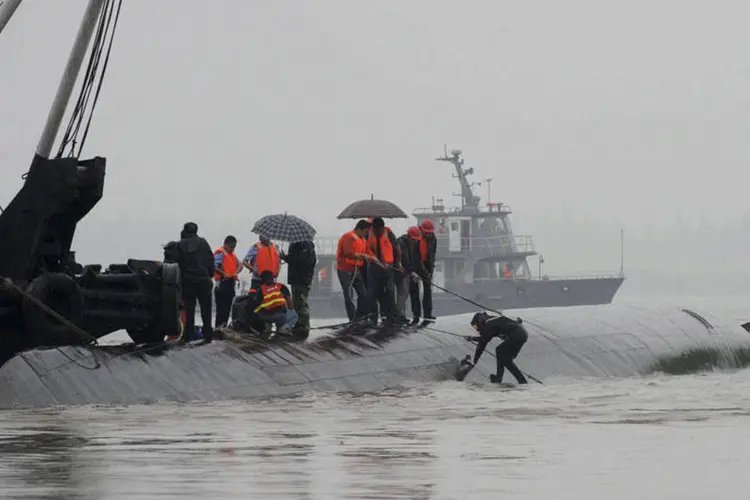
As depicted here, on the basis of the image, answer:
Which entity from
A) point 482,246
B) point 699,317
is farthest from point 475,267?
point 699,317

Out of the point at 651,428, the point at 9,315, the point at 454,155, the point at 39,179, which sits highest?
the point at 454,155

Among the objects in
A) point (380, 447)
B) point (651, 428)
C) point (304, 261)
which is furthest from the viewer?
point (304, 261)

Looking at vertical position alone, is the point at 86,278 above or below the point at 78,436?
above

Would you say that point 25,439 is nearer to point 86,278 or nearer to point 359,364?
point 86,278

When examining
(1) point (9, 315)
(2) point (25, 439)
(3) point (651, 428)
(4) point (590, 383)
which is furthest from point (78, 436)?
(4) point (590, 383)

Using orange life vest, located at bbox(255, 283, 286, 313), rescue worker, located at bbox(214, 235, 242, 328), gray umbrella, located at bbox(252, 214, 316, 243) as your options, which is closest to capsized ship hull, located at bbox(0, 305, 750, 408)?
orange life vest, located at bbox(255, 283, 286, 313)

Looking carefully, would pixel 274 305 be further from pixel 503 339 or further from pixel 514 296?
pixel 514 296

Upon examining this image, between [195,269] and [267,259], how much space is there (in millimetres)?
4453

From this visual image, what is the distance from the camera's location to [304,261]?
89.0 feet

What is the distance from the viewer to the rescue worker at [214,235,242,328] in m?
28.7

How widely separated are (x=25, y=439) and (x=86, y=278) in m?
5.59

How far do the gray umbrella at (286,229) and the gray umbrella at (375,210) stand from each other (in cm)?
203

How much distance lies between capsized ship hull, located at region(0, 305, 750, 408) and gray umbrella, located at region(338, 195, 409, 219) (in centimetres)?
236

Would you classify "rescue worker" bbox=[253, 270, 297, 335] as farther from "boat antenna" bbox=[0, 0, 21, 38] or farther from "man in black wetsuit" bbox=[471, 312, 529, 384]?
"boat antenna" bbox=[0, 0, 21, 38]
